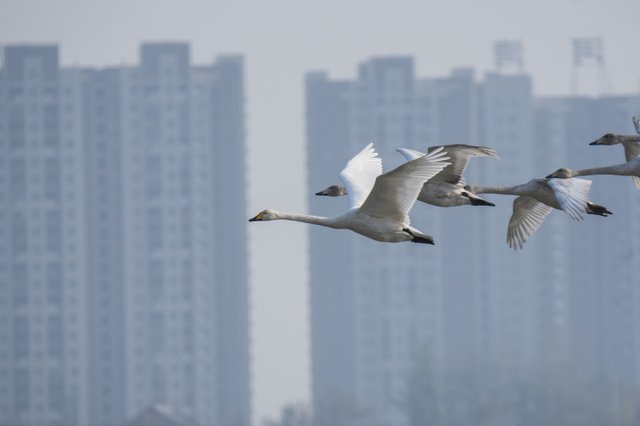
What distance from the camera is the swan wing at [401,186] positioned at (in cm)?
2209

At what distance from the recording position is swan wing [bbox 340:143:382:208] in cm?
2512

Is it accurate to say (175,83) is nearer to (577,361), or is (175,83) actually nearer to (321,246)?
(321,246)

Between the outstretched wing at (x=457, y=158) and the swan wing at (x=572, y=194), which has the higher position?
the outstretched wing at (x=457, y=158)

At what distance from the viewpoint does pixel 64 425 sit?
14738 cm

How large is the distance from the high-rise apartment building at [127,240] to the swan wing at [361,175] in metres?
144

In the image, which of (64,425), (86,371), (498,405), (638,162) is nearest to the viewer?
(638,162)

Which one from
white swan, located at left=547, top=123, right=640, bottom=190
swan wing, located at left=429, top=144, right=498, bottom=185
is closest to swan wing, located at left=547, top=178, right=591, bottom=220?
white swan, located at left=547, top=123, right=640, bottom=190

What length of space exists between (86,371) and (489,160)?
43.6 meters

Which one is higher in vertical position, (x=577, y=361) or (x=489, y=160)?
(x=489, y=160)

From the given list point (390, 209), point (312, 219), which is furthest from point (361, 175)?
point (390, 209)

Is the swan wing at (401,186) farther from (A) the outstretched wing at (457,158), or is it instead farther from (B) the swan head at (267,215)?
(B) the swan head at (267,215)

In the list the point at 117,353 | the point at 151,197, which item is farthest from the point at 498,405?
the point at 151,197

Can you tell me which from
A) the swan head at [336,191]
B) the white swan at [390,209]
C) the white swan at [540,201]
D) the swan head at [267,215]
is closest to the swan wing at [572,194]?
the white swan at [540,201]

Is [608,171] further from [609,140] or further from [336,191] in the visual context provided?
[336,191]
